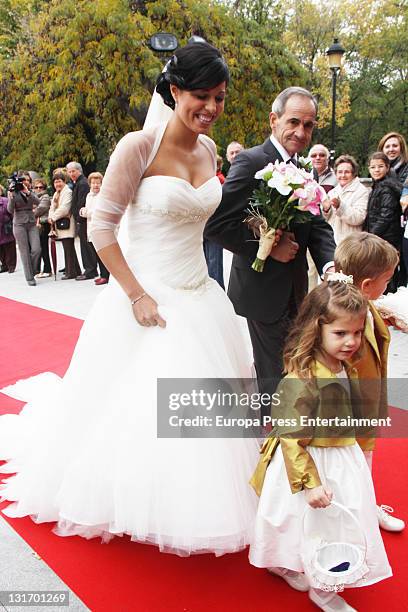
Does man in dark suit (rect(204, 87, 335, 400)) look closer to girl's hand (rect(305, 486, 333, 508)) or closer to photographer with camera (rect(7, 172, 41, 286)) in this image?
girl's hand (rect(305, 486, 333, 508))

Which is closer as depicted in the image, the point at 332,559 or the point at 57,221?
the point at 332,559

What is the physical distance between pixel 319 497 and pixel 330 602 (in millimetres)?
464

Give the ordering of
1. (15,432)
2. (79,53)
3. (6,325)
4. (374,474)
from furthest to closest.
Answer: (79,53) → (6,325) → (15,432) → (374,474)

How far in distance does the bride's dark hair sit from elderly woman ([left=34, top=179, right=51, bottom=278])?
7.18 metres

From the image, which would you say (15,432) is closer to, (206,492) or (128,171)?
(206,492)

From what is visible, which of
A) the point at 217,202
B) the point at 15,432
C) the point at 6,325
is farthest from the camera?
the point at 6,325

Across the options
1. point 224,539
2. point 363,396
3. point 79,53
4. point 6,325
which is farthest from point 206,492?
point 79,53

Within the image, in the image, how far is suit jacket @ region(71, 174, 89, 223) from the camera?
8.44 meters

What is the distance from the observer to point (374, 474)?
2947mm

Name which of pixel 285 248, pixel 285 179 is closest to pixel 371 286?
pixel 285 248

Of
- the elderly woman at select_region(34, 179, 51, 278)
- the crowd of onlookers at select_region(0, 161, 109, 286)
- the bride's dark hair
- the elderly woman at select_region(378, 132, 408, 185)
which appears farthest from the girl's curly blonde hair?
the elderly woman at select_region(34, 179, 51, 278)

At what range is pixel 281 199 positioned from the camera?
2412 millimetres

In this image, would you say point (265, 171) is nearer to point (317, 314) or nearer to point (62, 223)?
point (317, 314)

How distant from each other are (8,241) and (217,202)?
8222 mm
